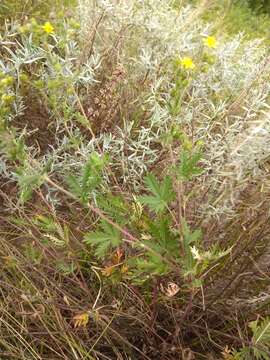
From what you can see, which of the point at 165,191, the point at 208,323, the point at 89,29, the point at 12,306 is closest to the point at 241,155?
the point at 165,191

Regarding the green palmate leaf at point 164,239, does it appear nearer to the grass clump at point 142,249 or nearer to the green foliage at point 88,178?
the grass clump at point 142,249

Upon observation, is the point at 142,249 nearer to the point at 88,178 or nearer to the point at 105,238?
the point at 105,238

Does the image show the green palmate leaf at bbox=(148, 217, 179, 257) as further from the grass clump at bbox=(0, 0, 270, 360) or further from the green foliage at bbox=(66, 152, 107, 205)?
the green foliage at bbox=(66, 152, 107, 205)

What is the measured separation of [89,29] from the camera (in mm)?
2053

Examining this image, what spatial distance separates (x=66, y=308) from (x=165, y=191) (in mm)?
428

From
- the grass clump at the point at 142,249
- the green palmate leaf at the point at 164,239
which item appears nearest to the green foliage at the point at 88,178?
the grass clump at the point at 142,249

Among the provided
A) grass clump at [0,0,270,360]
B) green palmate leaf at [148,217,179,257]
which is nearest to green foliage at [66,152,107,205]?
grass clump at [0,0,270,360]

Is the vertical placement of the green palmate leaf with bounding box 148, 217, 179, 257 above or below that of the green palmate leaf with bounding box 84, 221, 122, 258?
above

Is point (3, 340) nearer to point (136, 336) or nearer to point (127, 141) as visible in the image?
point (136, 336)

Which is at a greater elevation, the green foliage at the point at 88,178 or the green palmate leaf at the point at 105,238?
the green foliage at the point at 88,178

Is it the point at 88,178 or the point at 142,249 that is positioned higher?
the point at 88,178

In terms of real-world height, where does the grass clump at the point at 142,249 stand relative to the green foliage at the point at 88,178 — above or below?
below

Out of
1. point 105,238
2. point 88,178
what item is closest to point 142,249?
point 105,238

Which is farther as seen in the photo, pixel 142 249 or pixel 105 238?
pixel 142 249
